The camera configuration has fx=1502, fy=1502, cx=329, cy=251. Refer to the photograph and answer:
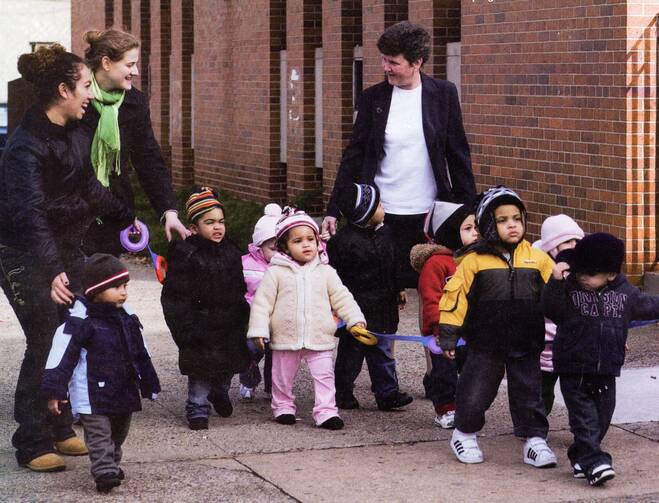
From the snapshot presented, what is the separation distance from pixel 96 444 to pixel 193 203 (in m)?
1.88

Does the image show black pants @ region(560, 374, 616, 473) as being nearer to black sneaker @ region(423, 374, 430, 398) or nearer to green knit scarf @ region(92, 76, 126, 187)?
black sneaker @ region(423, 374, 430, 398)

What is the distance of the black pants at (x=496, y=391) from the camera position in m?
6.98

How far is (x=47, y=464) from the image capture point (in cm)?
688

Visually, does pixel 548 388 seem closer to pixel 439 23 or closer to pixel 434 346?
pixel 434 346

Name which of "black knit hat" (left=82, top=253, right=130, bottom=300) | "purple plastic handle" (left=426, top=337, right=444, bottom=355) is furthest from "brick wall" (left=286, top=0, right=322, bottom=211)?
"black knit hat" (left=82, top=253, right=130, bottom=300)

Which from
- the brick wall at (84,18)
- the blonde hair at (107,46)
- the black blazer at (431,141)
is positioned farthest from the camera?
the brick wall at (84,18)

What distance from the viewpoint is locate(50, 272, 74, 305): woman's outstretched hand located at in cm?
667

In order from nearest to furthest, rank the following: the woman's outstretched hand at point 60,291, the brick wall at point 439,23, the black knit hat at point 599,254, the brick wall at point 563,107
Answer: the black knit hat at point 599,254 → the woman's outstretched hand at point 60,291 → the brick wall at point 563,107 → the brick wall at point 439,23

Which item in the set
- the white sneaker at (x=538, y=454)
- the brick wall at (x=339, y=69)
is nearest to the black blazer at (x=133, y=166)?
the white sneaker at (x=538, y=454)

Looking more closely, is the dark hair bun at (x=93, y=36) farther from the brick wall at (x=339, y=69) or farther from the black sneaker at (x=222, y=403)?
the brick wall at (x=339, y=69)

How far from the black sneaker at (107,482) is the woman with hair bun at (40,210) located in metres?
0.51

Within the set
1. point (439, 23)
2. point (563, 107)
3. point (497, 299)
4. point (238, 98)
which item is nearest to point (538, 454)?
point (497, 299)

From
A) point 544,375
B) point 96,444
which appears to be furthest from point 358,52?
point 96,444

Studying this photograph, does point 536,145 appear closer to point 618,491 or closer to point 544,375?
point 544,375
